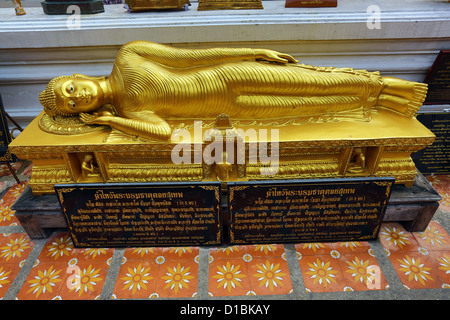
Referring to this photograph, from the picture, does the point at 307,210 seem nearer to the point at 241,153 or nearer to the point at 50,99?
the point at 241,153

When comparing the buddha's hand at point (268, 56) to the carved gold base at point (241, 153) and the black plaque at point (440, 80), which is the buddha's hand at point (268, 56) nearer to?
the carved gold base at point (241, 153)

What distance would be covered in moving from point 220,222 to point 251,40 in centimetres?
163

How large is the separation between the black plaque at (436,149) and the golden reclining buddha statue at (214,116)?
750mm

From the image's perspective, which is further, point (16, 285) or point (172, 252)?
point (172, 252)

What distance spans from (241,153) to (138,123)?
2.35 feet

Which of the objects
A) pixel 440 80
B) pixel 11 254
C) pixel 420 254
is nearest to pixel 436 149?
pixel 440 80

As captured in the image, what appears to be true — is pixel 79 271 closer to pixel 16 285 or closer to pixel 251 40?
pixel 16 285

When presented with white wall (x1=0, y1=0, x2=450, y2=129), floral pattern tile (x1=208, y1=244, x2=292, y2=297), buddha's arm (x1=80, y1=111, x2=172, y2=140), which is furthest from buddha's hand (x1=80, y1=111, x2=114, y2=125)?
floral pattern tile (x1=208, y1=244, x2=292, y2=297)

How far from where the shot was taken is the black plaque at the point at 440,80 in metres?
2.74

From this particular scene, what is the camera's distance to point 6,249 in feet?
7.61

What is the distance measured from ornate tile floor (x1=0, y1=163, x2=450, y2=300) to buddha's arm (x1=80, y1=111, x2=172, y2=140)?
863 mm

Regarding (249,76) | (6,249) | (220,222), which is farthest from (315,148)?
(6,249)

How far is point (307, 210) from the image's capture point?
213 centimetres

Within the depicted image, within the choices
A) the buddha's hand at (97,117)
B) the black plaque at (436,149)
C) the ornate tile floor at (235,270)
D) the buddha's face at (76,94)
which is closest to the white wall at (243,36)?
the black plaque at (436,149)
